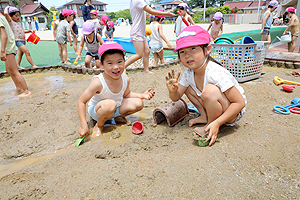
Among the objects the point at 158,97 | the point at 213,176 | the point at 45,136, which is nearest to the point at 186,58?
the point at 213,176

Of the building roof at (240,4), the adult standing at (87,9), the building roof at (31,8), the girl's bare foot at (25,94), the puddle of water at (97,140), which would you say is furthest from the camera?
the building roof at (240,4)

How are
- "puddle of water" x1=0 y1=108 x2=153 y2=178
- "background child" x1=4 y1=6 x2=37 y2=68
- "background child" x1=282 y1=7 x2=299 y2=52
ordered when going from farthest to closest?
"background child" x1=282 y1=7 x2=299 y2=52
"background child" x1=4 y1=6 x2=37 y2=68
"puddle of water" x1=0 y1=108 x2=153 y2=178

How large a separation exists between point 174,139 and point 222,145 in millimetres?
561

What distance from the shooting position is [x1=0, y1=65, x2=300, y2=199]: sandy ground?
148 cm

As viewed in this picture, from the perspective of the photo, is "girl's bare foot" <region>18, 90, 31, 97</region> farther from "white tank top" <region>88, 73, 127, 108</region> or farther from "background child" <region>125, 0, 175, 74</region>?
"white tank top" <region>88, 73, 127, 108</region>

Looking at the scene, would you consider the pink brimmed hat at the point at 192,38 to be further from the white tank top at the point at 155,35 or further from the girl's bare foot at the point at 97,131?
the white tank top at the point at 155,35

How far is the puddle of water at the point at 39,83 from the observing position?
4227 millimetres

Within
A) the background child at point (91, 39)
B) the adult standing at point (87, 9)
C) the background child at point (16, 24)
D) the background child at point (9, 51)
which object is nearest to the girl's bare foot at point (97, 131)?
the background child at point (9, 51)

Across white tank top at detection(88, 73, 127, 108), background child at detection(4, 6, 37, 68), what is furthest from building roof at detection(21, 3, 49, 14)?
white tank top at detection(88, 73, 127, 108)

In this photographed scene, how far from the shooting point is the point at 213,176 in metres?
1.58

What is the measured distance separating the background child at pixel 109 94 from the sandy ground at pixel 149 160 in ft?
0.76

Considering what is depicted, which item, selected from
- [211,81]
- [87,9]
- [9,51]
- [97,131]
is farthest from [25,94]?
[87,9]

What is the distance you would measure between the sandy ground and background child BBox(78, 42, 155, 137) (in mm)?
232

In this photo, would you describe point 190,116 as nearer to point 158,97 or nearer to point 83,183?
point 158,97
